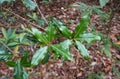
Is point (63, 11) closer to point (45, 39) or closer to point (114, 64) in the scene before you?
point (114, 64)

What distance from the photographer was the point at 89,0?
4.19 meters

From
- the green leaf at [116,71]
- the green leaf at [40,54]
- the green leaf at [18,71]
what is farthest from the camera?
the green leaf at [116,71]

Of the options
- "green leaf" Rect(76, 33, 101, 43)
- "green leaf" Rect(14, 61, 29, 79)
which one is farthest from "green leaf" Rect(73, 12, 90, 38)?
"green leaf" Rect(14, 61, 29, 79)

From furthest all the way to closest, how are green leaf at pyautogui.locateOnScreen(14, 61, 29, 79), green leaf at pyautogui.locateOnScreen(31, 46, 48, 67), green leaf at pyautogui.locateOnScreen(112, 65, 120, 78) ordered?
green leaf at pyautogui.locateOnScreen(112, 65, 120, 78)
green leaf at pyautogui.locateOnScreen(14, 61, 29, 79)
green leaf at pyautogui.locateOnScreen(31, 46, 48, 67)

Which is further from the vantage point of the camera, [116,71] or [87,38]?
[116,71]

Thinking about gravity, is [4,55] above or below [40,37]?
below

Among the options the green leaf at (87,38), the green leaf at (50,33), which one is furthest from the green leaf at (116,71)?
the green leaf at (50,33)

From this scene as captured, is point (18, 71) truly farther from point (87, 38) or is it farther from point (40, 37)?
point (87, 38)

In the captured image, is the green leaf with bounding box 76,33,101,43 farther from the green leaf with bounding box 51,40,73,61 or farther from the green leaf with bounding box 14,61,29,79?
the green leaf with bounding box 14,61,29,79

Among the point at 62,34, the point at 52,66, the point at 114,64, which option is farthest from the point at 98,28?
the point at 62,34

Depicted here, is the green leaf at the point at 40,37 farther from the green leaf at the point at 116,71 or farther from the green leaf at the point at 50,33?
the green leaf at the point at 116,71

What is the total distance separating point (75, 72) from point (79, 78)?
0.10m

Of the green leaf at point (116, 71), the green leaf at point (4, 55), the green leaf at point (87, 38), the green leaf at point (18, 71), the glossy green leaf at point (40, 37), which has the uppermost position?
the glossy green leaf at point (40, 37)

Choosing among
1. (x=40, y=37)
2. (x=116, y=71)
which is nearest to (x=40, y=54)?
(x=40, y=37)
